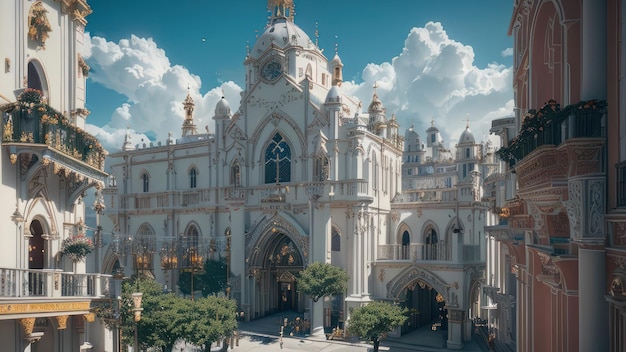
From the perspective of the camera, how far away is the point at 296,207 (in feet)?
121

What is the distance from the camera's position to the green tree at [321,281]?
32.2m

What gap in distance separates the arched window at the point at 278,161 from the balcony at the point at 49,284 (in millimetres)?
24119

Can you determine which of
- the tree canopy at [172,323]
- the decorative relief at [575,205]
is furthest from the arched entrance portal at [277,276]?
the decorative relief at [575,205]

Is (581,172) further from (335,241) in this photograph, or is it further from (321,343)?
(335,241)

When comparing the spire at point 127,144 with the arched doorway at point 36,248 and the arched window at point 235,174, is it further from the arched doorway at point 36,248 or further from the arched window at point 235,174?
the arched doorway at point 36,248

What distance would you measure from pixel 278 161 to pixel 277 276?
9.25 meters

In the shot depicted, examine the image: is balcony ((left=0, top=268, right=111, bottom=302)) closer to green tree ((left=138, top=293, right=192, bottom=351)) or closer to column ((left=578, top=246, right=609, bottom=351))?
green tree ((left=138, top=293, right=192, bottom=351))

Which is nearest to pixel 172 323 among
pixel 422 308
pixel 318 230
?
pixel 318 230

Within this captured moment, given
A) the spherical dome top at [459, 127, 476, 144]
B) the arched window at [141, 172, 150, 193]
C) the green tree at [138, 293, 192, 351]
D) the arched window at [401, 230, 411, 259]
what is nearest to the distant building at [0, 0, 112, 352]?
the green tree at [138, 293, 192, 351]

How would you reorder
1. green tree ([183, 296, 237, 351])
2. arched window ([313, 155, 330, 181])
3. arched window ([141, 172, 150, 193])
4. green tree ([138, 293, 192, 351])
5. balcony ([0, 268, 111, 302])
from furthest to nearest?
arched window ([141, 172, 150, 193]) < arched window ([313, 155, 330, 181]) < green tree ([183, 296, 237, 351]) < green tree ([138, 293, 192, 351]) < balcony ([0, 268, 111, 302])

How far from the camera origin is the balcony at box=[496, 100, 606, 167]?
8016 mm

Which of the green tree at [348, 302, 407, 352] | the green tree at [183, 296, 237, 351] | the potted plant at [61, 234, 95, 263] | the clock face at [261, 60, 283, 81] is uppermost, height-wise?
the clock face at [261, 60, 283, 81]

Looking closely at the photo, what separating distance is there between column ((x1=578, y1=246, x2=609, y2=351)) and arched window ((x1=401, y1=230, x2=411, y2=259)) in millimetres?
27668

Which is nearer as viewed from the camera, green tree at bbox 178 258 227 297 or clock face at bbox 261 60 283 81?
green tree at bbox 178 258 227 297
